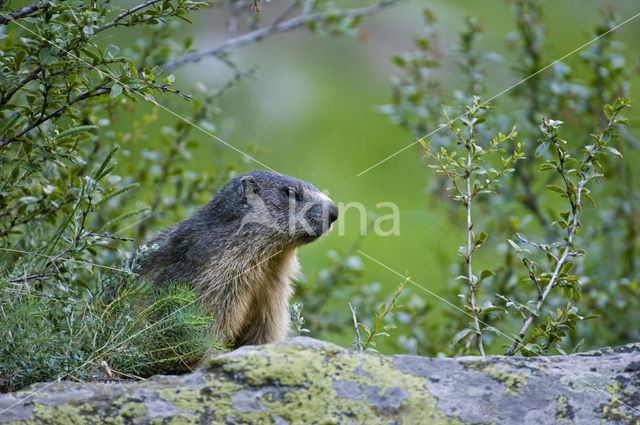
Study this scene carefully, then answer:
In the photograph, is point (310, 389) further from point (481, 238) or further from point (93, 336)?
point (481, 238)

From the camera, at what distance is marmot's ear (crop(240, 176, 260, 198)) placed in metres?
5.24

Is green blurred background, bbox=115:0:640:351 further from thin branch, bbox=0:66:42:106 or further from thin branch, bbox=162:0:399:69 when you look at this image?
thin branch, bbox=0:66:42:106

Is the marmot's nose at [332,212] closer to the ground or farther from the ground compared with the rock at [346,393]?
farther from the ground

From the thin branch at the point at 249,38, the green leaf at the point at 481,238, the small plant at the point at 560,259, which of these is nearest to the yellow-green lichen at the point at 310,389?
the small plant at the point at 560,259

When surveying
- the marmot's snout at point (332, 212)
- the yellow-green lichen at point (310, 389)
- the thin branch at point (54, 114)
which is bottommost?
the yellow-green lichen at point (310, 389)

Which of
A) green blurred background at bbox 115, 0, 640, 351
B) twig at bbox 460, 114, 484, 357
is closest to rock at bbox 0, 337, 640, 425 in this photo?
twig at bbox 460, 114, 484, 357

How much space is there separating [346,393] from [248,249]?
237 centimetres

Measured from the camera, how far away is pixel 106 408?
257cm

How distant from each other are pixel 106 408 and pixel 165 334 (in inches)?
40.5

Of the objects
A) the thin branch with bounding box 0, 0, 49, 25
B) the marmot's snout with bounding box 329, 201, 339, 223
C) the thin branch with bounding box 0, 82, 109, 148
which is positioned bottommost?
the marmot's snout with bounding box 329, 201, 339, 223

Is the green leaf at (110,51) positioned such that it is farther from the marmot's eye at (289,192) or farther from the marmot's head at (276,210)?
the marmot's eye at (289,192)

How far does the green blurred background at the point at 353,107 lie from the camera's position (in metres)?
10.3

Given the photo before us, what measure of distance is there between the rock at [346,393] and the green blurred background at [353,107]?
19.7ft

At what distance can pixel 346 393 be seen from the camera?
2752 mm
